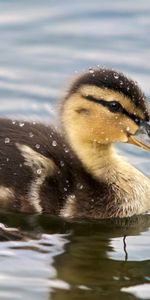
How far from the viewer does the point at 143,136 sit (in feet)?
21.1

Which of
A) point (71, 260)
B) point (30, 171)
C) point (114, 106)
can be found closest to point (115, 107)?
point (114, 106)

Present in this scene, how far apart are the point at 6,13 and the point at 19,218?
9.63 ft

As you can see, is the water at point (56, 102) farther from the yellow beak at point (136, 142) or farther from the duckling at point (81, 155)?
the yellow beak at point (136, 142)

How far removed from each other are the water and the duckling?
0.34ft

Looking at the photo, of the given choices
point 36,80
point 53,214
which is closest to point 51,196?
point 53,214

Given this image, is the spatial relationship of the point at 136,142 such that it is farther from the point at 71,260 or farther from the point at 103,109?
the point at 71,260

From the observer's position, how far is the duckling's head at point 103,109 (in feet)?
20.4

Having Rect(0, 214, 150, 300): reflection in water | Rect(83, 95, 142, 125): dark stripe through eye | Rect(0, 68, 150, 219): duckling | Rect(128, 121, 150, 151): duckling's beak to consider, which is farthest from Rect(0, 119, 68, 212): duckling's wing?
Rect(128, 121, 150, 151): duckling's beak

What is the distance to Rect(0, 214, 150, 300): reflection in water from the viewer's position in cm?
540

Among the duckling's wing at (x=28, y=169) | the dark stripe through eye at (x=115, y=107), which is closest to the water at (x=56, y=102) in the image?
the duckling's wing at (x=28, y=169)

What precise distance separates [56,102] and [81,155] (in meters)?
0.35

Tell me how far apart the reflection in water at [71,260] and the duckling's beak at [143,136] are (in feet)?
1.47

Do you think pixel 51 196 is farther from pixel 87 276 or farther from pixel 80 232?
pixel 87 276

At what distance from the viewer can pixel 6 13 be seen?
8.80 meters
